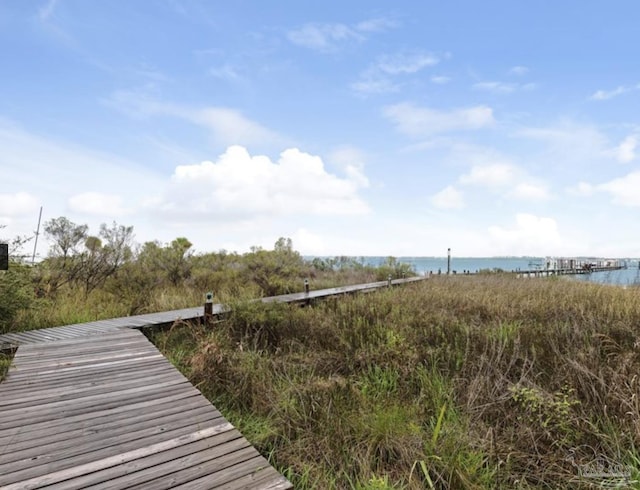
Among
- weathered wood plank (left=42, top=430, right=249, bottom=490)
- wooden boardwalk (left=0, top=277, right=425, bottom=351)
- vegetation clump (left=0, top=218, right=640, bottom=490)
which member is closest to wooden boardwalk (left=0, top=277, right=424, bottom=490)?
weathered wood plank (left=42, top=430, right=249, bottom=490)

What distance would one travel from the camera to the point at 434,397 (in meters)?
4.00

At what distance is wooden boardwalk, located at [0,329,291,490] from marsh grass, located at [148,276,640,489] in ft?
2.17

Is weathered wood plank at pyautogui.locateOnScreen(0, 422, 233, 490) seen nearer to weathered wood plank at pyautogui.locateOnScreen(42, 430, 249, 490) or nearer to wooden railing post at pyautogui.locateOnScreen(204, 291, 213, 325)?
weathered wood plank at pyautogui.locateOnScreen(42, 430, 249, 490)

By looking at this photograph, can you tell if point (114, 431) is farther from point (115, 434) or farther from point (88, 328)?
point (88, 328)

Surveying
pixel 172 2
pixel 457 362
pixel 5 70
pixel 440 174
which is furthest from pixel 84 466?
pixel 440 174

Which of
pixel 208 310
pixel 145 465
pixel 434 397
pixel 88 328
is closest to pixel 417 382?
pixel 434 397

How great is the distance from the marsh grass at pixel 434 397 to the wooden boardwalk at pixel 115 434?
662mm

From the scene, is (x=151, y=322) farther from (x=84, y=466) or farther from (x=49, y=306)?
(x=84, y=466)

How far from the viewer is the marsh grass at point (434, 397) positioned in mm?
2891

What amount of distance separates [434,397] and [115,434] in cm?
322

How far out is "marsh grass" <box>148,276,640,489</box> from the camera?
2.89 metres

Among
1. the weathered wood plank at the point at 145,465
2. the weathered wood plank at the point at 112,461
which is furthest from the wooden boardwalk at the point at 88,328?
the weathered wood plank at the point at 145,465

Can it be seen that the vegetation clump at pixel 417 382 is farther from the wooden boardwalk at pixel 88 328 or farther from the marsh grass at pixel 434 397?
the wooden boardwalk at pixel 88 328

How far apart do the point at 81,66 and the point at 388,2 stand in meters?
8.61
